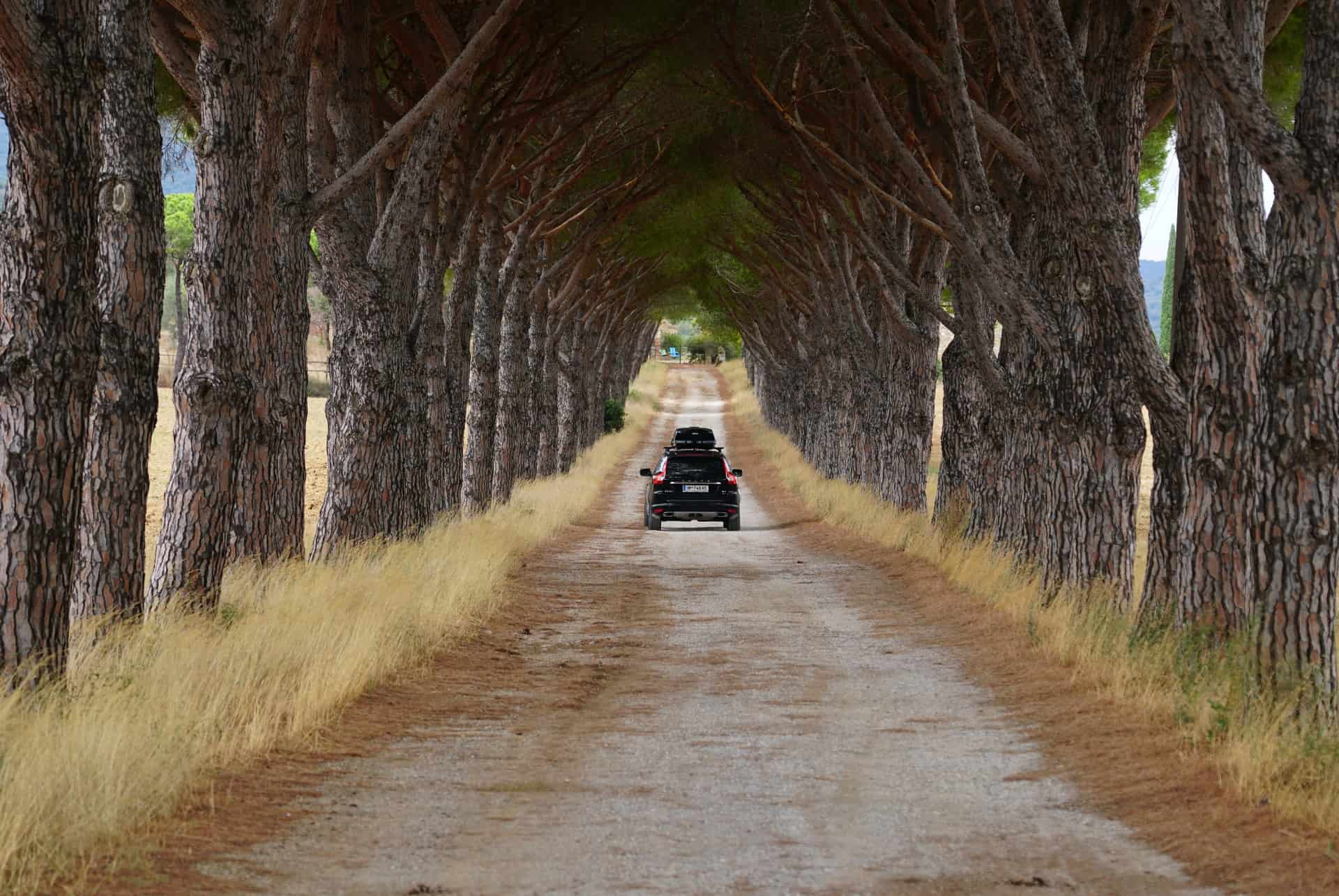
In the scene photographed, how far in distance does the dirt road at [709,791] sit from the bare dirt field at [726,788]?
0.8 inches

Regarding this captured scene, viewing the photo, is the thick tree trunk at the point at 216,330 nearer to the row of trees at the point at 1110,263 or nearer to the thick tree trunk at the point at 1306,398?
the row of trees at the point at 1110,263

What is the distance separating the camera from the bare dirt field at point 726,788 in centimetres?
591

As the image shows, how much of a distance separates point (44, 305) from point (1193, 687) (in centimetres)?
681

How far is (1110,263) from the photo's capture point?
11500 millimetres

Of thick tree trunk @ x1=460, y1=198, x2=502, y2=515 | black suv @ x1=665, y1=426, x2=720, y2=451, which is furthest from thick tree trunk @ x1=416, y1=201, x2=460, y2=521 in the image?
black suv @ x1=665, y1=426, x2=720, y2=451

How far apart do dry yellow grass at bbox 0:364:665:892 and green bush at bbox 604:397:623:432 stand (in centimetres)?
5524

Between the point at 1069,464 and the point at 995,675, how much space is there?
3140mm

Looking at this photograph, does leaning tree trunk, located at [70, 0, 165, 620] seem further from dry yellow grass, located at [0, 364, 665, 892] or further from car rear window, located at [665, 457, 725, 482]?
car rear window, located at [665, 457, 725, 482]

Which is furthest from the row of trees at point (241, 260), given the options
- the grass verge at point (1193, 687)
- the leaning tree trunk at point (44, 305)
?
the grass verge at point (1193, 687)

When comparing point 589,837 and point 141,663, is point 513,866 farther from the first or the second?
point 141,663

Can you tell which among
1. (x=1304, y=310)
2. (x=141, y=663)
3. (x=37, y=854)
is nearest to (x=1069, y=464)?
(x=1304, y=310)

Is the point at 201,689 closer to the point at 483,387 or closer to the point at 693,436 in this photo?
the point at 483,387

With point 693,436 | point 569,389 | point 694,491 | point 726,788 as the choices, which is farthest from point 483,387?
point 693,436

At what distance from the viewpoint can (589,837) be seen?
254 inches
